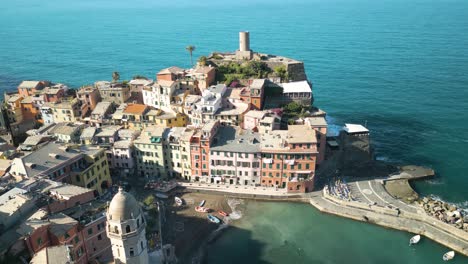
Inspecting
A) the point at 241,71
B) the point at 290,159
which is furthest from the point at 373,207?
the point at 241,71

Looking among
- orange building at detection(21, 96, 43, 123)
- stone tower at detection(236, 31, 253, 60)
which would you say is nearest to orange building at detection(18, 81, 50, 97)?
orange building at detection(21, 96, 43, 123)

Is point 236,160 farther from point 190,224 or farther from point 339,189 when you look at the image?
A: point 339,189

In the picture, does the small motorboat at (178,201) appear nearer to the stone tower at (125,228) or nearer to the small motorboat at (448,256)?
the stone tower at (125,228)

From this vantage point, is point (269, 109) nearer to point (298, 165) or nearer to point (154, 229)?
point (298, 165)

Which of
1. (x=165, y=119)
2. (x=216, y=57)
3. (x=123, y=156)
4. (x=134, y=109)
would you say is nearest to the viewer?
(x=123, y=156)

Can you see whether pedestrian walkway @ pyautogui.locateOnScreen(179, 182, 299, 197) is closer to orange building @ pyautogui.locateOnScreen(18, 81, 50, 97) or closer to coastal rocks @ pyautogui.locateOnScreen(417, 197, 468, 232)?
coastal rocks @ pyautogui.locateOnScreen(417, 197, 468, 232)

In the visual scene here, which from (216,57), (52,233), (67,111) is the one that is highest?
(216,57)

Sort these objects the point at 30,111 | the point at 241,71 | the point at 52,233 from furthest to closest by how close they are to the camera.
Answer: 1. the point at 241,71
2. the point at 30,111
3. the point at 52,233
